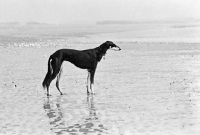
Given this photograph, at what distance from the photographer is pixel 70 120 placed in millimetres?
9359

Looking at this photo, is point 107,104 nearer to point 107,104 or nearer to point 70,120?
point 107,104

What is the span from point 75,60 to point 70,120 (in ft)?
14.3

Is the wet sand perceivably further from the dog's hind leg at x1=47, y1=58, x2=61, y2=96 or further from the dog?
the dog's hind leg at x1=47, y1=58, x2=61, y2=96

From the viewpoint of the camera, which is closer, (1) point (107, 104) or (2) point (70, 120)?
(2) point (70, 120)

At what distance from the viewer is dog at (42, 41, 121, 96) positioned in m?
13.1

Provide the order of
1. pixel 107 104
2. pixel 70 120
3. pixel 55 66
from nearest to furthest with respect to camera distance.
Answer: pixel 70 120 → pixel 107 104 → pixel 55 66

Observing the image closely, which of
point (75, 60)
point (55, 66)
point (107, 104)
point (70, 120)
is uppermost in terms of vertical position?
point (75, 60)

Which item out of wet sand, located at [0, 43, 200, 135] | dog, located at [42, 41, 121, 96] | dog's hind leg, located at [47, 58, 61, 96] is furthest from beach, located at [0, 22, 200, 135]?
dog's hind leg, located at [47, 58, 61, 96]

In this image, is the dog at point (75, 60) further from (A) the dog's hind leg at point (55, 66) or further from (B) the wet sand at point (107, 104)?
(B) the wet sand at point (107, 104)

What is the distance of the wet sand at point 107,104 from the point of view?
8648mm

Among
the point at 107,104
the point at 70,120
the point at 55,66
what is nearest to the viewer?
the point at 70,120

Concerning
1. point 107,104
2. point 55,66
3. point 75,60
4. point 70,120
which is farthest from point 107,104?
point 75,60

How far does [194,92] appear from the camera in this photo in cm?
1254

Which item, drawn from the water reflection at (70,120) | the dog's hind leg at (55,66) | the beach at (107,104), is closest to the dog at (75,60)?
the dog's hind leg at (55,66)
